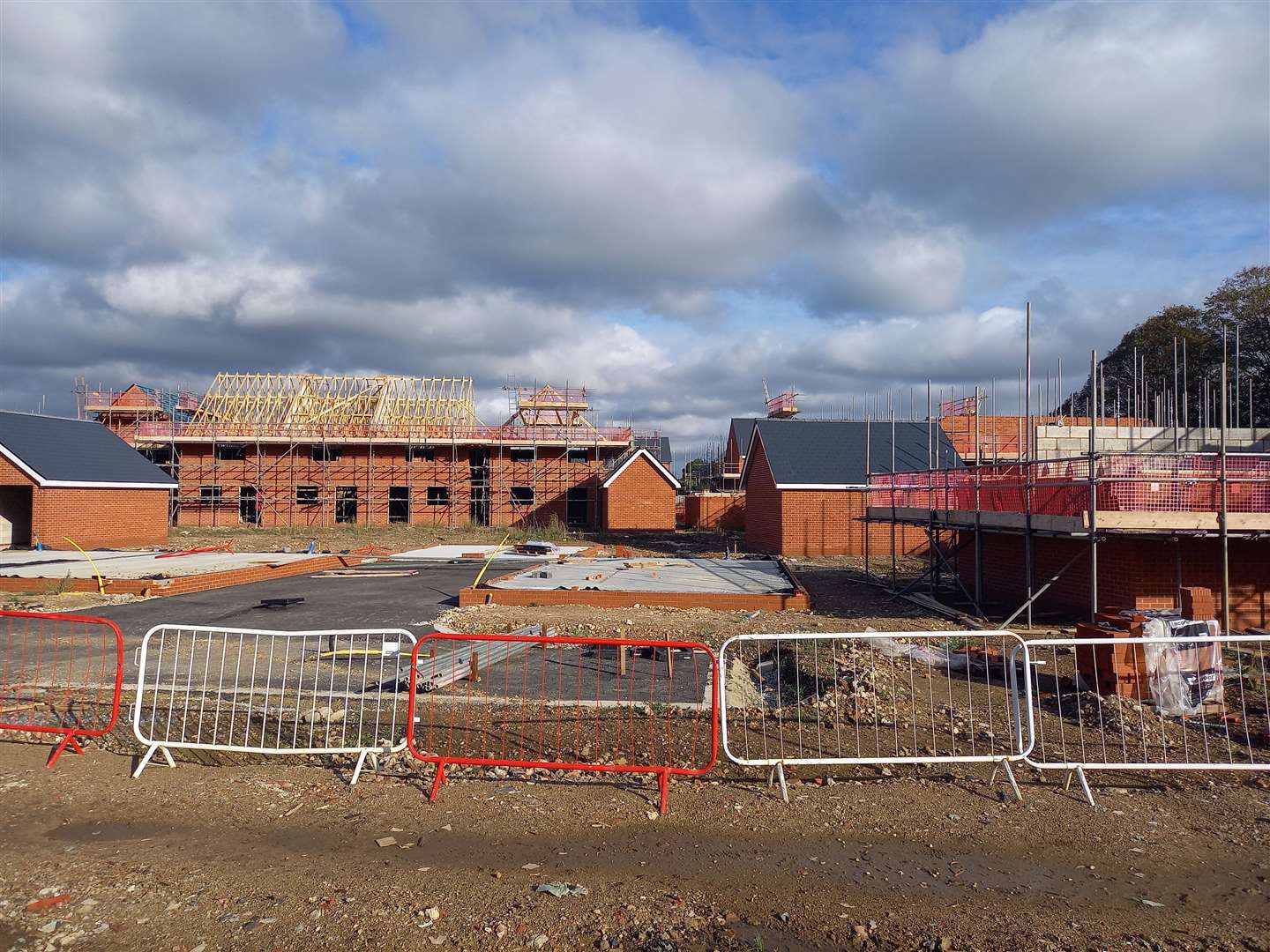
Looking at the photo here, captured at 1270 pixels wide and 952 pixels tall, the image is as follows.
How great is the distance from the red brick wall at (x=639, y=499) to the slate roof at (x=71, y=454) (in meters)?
17.9

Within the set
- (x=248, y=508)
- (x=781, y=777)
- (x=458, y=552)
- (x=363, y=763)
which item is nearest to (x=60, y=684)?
(x=363, y=763)

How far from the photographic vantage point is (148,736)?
717 centimetres

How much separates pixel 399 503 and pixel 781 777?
36.9m

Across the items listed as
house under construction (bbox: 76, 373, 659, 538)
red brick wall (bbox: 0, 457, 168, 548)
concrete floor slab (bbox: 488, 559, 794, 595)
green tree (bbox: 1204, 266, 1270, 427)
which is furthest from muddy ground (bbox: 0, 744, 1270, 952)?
green tree (bbox: 1204, 266, 1270, 427)

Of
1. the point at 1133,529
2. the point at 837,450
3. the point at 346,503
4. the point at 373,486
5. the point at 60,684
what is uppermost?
the point at 837,450

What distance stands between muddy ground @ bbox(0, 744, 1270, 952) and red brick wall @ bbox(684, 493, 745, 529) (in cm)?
3397

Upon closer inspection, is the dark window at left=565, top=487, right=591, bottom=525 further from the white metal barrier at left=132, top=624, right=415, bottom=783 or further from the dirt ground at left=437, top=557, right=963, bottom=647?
the white metal barrier at left=132, top=624, right=415, bottom=783

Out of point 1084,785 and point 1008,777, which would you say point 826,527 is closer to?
point 1008,777

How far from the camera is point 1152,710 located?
25.1 feet

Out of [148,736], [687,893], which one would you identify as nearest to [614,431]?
[148,736]

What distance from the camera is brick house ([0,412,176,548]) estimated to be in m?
25.4

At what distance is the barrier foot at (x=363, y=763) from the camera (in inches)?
238

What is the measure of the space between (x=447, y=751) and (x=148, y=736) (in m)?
2.93

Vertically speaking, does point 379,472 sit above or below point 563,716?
above
